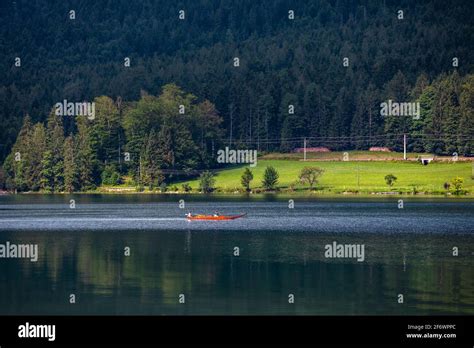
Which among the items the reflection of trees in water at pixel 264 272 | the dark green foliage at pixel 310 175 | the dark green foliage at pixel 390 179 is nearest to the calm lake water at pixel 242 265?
the reflection of trees in water at pixel 264 272

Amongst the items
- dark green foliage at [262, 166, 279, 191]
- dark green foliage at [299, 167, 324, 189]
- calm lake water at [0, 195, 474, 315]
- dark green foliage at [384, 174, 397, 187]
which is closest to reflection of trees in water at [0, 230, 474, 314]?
calm lake water at [0, 195, 474, 315]

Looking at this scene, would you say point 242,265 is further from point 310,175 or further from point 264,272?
point 310,175

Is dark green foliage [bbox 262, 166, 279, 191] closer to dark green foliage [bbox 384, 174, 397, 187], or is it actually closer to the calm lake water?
dark green foliage [bbox 384, 174, 397, 187]

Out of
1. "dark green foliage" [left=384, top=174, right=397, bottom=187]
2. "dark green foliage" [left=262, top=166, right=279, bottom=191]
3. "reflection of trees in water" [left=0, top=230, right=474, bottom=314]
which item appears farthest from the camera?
"dark green foliage" [left=262, top=166, right=279, bottom=191]

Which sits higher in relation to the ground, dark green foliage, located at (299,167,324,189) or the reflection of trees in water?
dark green foliage, located at (299,167,324,189)

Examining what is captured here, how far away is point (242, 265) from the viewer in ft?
244

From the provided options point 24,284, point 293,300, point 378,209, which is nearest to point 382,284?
point 293,300

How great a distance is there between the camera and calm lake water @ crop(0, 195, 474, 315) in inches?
2287

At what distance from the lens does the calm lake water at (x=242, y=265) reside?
191 feet

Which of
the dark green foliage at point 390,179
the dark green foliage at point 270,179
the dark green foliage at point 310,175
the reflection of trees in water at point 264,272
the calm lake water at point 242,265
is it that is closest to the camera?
the calm lake water at point 242,265

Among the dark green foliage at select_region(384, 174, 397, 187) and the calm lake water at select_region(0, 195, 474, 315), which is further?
the dark green foliage at select_region(384, 174, 397, 187)

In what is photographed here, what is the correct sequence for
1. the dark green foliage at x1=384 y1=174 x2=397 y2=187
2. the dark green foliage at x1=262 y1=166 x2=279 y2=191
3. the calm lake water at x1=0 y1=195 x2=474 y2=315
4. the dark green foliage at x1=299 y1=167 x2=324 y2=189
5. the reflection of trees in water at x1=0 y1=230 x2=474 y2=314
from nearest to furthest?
1. the calm lake water at x1=0 y1=195 x2=474 y2=315
2. the reflection of trees in water at x1=0 y1=230 x2=474 y2=314
3. the dark green foliage at x1=384 y1=174 x2=397 y2=187
4. the dark green foliage at x1=299 y1=167 x2=324 y2=189
5. the dark green foliage at x1=262 y1=166 x2=279 y2=191

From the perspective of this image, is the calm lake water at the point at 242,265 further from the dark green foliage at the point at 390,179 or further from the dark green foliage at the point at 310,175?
the dark green foliage at the point at 310,175

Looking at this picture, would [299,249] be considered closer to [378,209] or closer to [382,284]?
[382,284]
